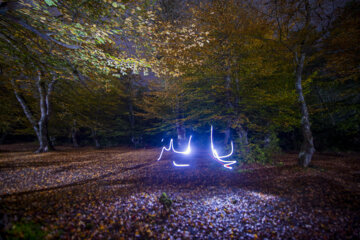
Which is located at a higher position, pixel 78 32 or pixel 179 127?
pixel 78 32

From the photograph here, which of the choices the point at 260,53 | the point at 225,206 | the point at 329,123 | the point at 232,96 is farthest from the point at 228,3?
the point at 329,123

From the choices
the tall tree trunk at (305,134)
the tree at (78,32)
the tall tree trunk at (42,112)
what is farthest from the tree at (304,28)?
the tall tree trunk at (42,112)

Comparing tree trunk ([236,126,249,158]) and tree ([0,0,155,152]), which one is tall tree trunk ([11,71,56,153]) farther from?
tree trunk ([236,126,249,158])

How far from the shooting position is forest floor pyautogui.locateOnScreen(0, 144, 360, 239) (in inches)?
143

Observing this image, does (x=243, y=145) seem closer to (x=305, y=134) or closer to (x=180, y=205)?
(x=305, y=134)

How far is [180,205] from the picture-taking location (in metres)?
5.09

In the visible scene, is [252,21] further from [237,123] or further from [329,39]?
[237,123]

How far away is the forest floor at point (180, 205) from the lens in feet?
11.9

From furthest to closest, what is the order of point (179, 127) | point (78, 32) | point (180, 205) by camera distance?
point (179, 127), point (180, 205), point (78, 32)

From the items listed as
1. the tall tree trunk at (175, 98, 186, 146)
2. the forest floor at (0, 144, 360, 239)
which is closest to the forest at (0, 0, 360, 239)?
the forest floor at (0, 144, 360, 239)

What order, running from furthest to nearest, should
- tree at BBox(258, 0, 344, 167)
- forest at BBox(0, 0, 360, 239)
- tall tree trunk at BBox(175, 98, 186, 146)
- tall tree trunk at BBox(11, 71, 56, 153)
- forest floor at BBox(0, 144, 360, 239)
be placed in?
tall tree trunk at BBox(175, 98, 186, 146) < tall tree trunk at BBox(11, 71, 56, 153) < tree at BBox(258, 0, 344, 167) < forest at BBox(0, 0, 360, 239) < forest floor at BBox(0, 144, 360, 239)

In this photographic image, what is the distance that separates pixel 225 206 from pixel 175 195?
1.88 m

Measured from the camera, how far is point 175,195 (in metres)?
5.83

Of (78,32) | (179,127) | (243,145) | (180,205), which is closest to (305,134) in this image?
(243,145)
